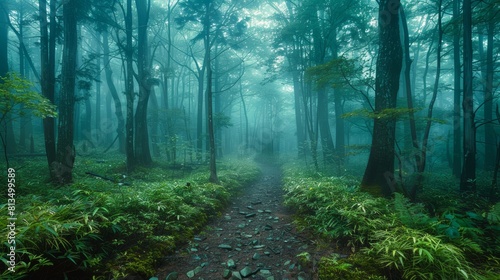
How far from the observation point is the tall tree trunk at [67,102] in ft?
28.3

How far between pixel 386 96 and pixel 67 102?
42.6 feet

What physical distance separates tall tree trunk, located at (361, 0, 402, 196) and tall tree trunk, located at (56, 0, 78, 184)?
12.2 m

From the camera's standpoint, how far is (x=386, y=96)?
22.5 feet

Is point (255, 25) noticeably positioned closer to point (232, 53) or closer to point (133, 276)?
point (232, 53)

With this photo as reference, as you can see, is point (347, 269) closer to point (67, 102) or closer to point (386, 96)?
point (386, 96)

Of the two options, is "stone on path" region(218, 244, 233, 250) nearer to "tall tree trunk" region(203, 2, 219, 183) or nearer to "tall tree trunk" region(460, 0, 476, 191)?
"tall tree trunk" region(203, 2, 219, 183)

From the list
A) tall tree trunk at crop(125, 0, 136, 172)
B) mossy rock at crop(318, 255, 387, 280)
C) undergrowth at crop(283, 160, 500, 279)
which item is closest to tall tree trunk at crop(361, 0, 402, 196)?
undergrowth at crop(283, 160, 500, 279)

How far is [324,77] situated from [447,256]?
665cm

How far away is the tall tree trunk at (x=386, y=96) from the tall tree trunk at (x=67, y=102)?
12231 mm

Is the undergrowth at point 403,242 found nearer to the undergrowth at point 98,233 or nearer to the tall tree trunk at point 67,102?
the undergrowth at point 98,233

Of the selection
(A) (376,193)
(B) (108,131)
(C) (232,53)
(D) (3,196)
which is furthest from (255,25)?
(B) (108,131)

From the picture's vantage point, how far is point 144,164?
13.5 meters

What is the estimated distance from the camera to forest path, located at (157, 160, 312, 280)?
3553 millimetres

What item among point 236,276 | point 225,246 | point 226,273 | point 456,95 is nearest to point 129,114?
point 225,246
